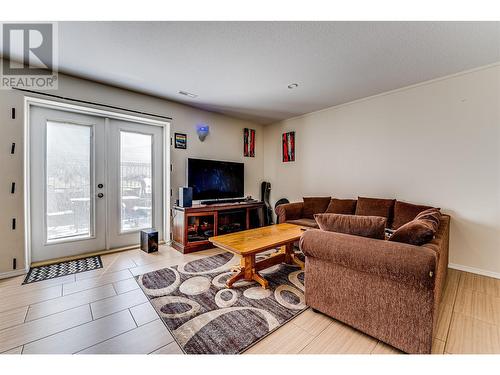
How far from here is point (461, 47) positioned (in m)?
2.11

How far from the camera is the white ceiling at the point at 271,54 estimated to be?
6.06 feet

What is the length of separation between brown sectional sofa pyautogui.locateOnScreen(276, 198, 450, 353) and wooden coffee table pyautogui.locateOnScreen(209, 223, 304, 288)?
505 millimetres

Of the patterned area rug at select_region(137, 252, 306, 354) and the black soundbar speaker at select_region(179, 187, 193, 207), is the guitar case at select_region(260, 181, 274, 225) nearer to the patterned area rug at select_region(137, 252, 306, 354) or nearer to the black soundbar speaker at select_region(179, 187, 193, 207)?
the black soundbar speaker at select_region(179, 187, 193, 207)

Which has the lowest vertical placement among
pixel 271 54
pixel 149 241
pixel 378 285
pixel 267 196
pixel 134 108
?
pixel 149 241

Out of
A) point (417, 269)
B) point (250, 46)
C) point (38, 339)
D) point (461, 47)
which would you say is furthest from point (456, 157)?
point (38, 339)

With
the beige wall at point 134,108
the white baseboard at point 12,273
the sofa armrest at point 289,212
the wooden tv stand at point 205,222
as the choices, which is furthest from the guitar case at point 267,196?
the white baseboard at point 12,273

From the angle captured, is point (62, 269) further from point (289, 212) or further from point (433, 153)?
point (433, 153)

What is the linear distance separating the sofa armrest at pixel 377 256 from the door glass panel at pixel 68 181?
10.2 feet

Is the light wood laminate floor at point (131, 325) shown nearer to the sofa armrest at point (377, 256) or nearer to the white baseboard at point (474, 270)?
the white baseboard at point (474, 270)

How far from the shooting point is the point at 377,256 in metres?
1.36

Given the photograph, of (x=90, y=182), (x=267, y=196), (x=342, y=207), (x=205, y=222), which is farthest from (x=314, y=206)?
(x=90, y=182)

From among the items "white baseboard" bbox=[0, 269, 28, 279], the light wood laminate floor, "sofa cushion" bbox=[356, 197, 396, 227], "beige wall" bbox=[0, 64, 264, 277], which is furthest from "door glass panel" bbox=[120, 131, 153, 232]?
Result: "sofa cushion" bbox=[356, 197, 396, 227]

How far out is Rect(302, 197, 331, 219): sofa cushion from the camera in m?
3.72

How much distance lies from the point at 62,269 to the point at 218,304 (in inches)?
82.7
